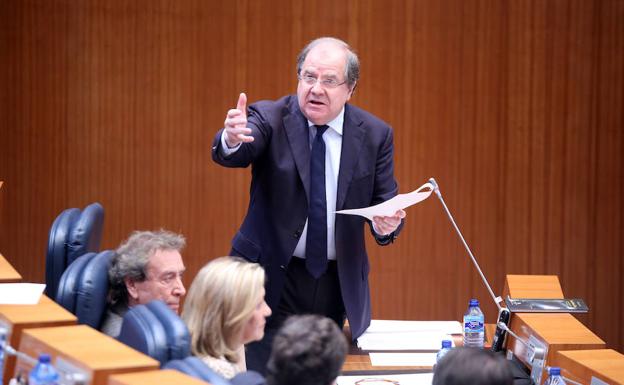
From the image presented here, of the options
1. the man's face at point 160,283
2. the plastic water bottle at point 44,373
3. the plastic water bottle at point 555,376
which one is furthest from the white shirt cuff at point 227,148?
the plastic water bottle at point 44,373

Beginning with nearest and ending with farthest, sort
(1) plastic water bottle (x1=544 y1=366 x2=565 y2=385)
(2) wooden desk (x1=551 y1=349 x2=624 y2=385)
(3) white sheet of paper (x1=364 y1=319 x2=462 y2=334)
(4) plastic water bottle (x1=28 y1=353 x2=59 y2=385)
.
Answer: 1. (4) plastic water bottle (x1=28 y1=353 x2=59 y2=385)
2. (2) wooden desk (x1=551 y1=349 x2=624 y2=385)
3. (1) plastic water bottle (x1=544 y1=366 x2=565 y2=385)
4. (3) white sheet of paper (x1=364 y1=319 x2=462 y2=334)

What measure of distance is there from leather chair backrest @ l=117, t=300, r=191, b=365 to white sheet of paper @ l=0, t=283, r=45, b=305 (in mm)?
308

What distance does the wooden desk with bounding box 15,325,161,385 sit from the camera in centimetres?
175

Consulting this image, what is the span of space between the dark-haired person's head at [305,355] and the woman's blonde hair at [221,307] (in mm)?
360

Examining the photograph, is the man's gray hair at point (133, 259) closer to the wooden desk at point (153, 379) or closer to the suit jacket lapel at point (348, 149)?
the suit jacket lapel at point (348, 149)

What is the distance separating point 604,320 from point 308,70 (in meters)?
3.11

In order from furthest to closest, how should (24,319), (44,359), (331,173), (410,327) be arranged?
(410,327), (331,173), (24,319), (44,359)

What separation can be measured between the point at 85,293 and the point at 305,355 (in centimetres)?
87

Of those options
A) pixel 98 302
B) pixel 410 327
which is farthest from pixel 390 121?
pixel 98 302

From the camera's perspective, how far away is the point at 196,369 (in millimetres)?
1853

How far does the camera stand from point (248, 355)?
308cm

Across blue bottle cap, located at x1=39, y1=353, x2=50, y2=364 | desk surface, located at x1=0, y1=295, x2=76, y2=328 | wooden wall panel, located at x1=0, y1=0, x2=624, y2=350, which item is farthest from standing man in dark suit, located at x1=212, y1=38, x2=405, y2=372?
wooden wall panel, located at x1=0, y1=0, x2=624, y2=350

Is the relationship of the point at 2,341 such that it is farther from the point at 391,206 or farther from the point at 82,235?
the point at 391,206

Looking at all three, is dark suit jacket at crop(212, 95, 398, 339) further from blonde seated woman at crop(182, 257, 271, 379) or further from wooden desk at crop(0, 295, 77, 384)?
wooden desk at crop(0, 295, 77, 384)
